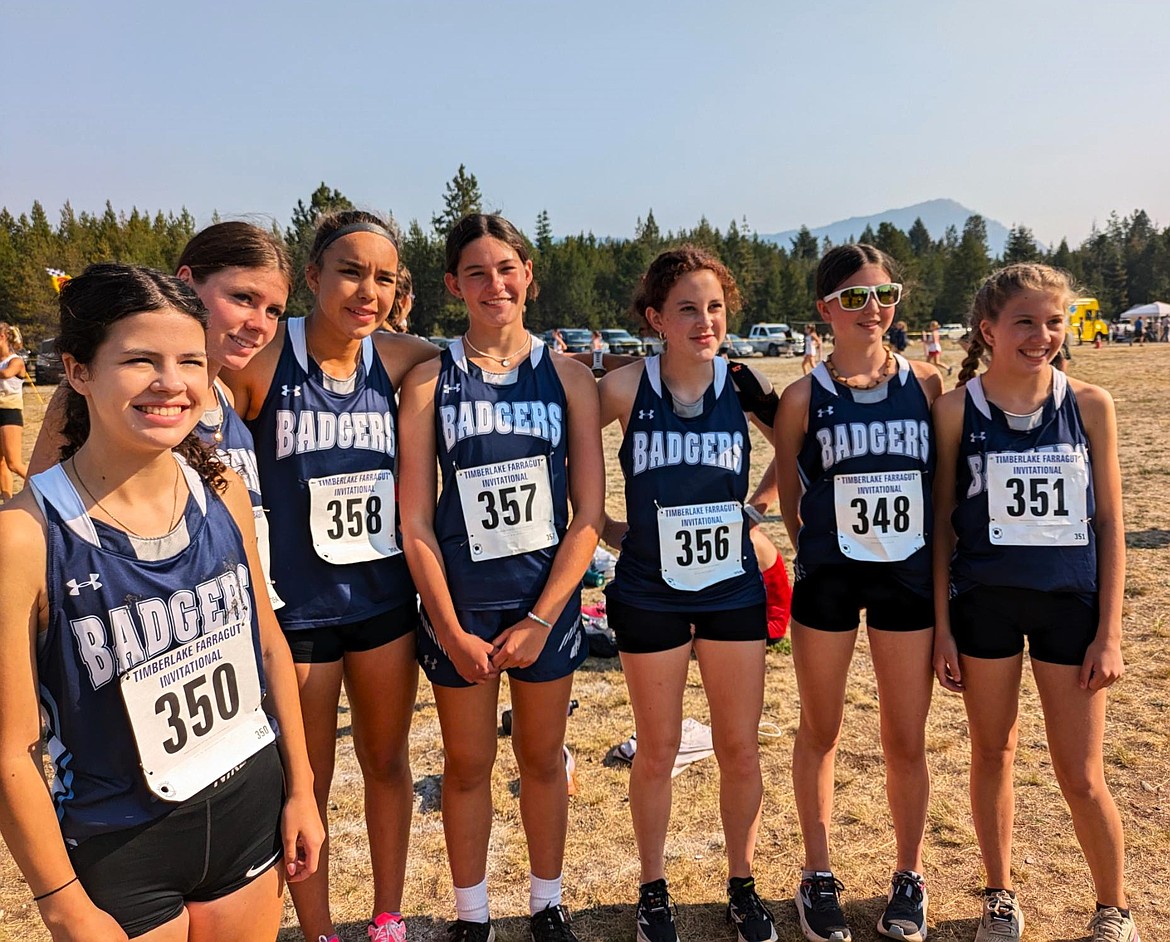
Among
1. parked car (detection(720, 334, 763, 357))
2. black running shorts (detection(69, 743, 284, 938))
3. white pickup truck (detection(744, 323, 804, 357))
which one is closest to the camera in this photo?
black running shorts (detection(69, 743, 284, 938))

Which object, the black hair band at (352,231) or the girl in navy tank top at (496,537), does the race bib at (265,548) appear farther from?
the black hair band at (352,231)

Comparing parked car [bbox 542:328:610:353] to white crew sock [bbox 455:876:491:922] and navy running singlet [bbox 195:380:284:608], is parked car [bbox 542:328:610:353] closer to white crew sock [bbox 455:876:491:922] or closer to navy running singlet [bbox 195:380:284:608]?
white crew sock [bbox 455:876:491:922]

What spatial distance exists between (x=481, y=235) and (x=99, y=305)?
1.37 m

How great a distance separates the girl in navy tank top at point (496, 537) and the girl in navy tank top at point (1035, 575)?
53.7 inches

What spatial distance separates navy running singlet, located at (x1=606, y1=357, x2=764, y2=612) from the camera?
113 inches

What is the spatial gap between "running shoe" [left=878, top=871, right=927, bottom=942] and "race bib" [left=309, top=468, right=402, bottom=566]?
226cm

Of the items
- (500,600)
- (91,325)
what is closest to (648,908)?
(500,600)

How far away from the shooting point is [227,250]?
2510mm

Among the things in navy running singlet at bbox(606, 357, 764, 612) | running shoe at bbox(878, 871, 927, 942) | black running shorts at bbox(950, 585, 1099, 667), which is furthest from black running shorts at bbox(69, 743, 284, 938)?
black running shorts at bbox(950, 585, 1099, 667)

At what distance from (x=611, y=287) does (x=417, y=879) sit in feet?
223

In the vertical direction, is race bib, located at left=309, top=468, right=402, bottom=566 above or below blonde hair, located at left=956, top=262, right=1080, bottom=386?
below

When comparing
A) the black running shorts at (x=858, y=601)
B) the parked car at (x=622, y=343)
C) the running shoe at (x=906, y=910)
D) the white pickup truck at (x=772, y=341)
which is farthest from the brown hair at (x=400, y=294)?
the white pickup truck at (x=772, y=341)

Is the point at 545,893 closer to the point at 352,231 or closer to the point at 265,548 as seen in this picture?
the point at 265,548

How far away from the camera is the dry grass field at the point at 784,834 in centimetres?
311
